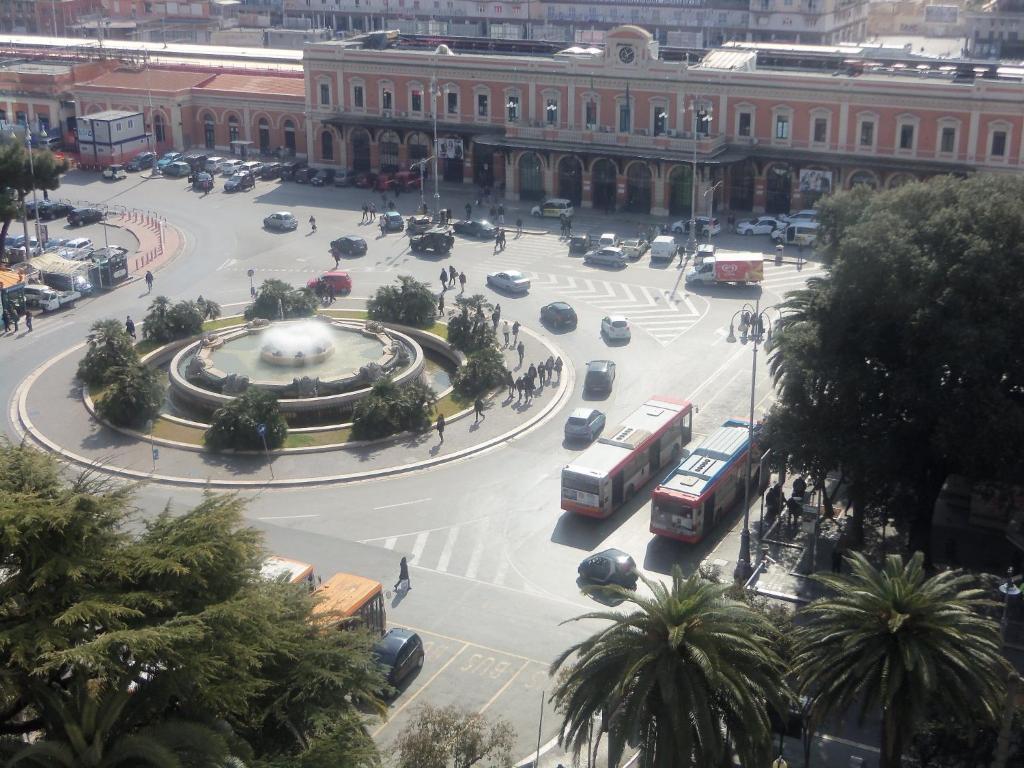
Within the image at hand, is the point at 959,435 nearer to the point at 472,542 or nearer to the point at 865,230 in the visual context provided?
the point at 865,230

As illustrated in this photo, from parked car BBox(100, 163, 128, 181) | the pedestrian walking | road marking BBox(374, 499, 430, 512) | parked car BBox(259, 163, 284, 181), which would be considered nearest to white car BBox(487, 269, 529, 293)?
road marking BBox(374, 499, 430, 512)

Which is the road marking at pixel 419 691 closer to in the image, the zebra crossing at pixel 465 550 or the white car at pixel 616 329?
the zebra crossing at pixel 465 550

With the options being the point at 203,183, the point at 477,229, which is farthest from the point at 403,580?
the point at 203,183

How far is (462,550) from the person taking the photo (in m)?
39.2

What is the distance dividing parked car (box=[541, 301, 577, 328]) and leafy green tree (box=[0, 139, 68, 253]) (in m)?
29.8

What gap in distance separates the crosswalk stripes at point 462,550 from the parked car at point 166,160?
58371 millimetres

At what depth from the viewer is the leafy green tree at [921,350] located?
3322cm

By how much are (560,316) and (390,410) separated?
14367 mm

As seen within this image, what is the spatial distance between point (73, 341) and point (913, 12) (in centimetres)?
15862

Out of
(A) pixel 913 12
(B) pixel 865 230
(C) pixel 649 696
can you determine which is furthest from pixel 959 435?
(A) pixel 913 12

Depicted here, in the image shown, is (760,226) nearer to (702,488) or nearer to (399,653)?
(702,488)

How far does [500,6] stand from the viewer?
471 ft

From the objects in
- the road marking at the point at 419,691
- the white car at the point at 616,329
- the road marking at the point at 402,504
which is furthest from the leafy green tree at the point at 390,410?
the road marking at the point at 419,691

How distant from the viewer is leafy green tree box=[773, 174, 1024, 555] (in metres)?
33.2
